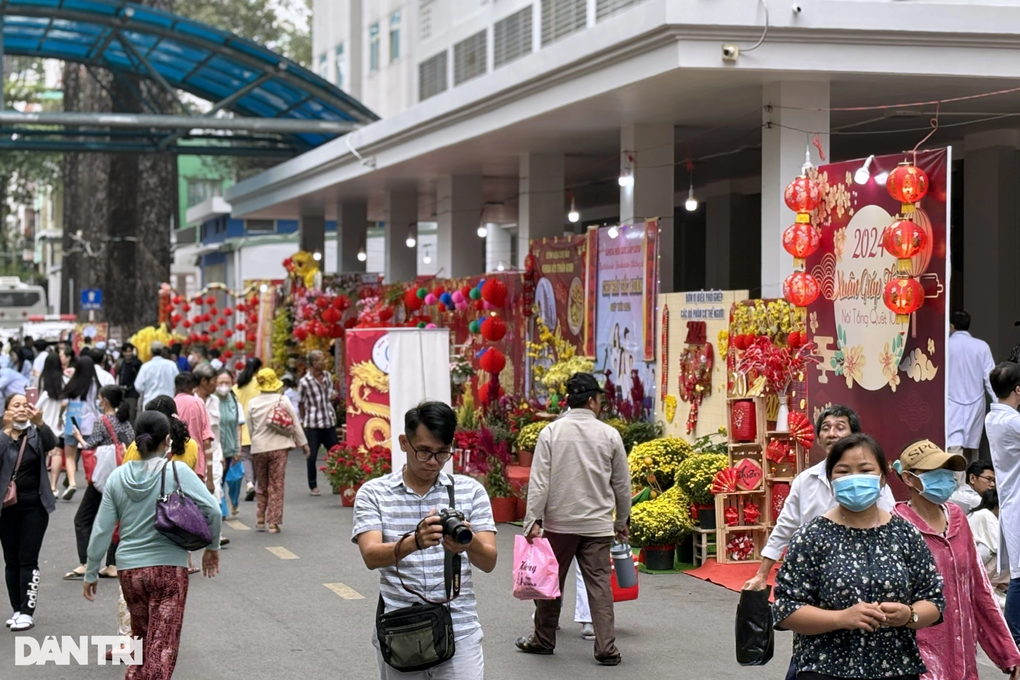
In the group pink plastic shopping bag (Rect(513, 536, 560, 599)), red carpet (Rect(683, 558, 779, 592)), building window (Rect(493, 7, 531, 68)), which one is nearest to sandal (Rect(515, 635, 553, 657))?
pink plastic shopping bag (Rect(513, 536, 560, 599))

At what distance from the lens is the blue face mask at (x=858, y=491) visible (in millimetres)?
4734

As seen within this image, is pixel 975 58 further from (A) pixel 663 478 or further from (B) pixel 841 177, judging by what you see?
(A) pixel 663 478

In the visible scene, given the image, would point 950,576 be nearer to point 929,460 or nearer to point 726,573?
point 929,460

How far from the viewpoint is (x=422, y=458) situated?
17.3 ft

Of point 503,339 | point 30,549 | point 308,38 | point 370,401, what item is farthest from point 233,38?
point 308,38

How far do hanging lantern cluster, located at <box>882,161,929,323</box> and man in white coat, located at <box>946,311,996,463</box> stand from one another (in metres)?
2.25

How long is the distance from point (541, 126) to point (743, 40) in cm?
462

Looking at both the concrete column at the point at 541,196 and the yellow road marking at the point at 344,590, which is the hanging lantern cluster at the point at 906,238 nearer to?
the yellow road marking at the point at 344,590

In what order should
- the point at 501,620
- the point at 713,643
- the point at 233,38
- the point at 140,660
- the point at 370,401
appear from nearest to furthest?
the point at 140,660
the point at 713,643
the point at 501,620
the point at 370,401
the point at 233,38

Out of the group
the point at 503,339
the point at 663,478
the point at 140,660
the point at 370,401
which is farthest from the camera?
the point at 503,339

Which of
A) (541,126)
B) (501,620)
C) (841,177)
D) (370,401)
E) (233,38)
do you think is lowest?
(501,620)

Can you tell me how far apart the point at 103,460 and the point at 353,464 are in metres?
5.82

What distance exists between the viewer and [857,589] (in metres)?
4.67

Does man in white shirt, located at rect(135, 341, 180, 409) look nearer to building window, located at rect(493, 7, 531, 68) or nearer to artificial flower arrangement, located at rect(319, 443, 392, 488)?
artificial flower arrangement, located at rect(319, 443, 392, 488)
